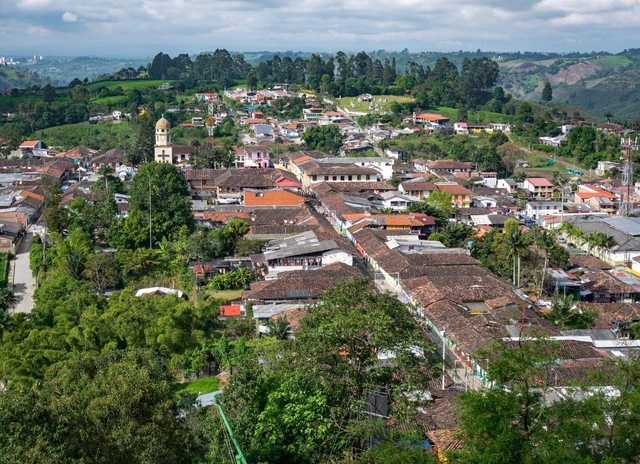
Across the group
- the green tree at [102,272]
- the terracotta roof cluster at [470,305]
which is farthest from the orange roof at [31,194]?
the terracotta roof cluster at [470,305]

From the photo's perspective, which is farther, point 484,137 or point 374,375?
point 484,137

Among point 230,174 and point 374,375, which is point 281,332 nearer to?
point 374,375

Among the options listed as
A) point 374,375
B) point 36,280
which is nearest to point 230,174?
point 36,280

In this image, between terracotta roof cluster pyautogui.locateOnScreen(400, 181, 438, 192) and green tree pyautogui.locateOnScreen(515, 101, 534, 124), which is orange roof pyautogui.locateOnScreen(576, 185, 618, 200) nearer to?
terracotta roof cluster pyautogui.locateOnScreen(400, 181, 438, 192)

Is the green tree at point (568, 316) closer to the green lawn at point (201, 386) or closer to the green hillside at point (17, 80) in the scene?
the green lawn at point (201, 386)

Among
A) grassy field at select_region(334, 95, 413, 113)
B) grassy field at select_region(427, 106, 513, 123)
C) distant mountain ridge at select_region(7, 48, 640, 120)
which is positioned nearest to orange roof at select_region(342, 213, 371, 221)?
grassy field at select_region(427, 106, 513, 123)
